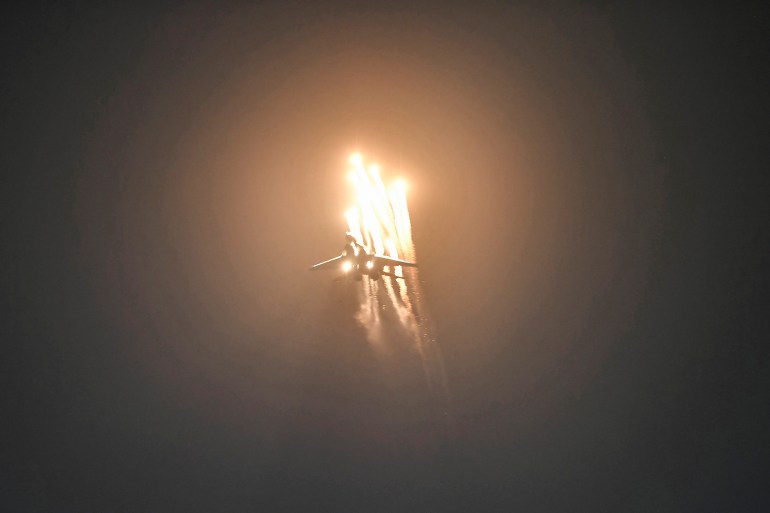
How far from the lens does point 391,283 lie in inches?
412

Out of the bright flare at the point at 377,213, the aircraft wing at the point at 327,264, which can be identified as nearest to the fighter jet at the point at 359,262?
the aircraft wing at the point at 327,264

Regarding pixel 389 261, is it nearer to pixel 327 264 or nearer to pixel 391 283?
pixel 391 283

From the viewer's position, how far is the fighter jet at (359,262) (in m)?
10.2

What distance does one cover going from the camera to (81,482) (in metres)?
10.4

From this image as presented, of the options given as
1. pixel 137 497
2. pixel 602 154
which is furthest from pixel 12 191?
pixel 602 154

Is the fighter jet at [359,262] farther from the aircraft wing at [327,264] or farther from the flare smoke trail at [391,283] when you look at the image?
the flare smoke trail at [391,283]

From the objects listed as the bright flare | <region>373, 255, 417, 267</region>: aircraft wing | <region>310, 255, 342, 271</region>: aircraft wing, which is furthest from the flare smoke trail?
<region>310, 255, 342, 271</region>: aircraft wing

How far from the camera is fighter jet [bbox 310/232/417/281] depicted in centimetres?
1019

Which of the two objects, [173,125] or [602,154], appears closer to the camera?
[602,154]

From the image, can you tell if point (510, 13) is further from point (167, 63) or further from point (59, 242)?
point (59, 242)

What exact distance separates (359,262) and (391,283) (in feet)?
2.06

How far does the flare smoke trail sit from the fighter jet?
14cm

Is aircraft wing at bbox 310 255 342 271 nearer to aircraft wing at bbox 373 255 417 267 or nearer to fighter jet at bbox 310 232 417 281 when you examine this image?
fighter jet at bbox 310 232 417 281

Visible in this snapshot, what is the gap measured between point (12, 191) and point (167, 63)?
11.0 ft
